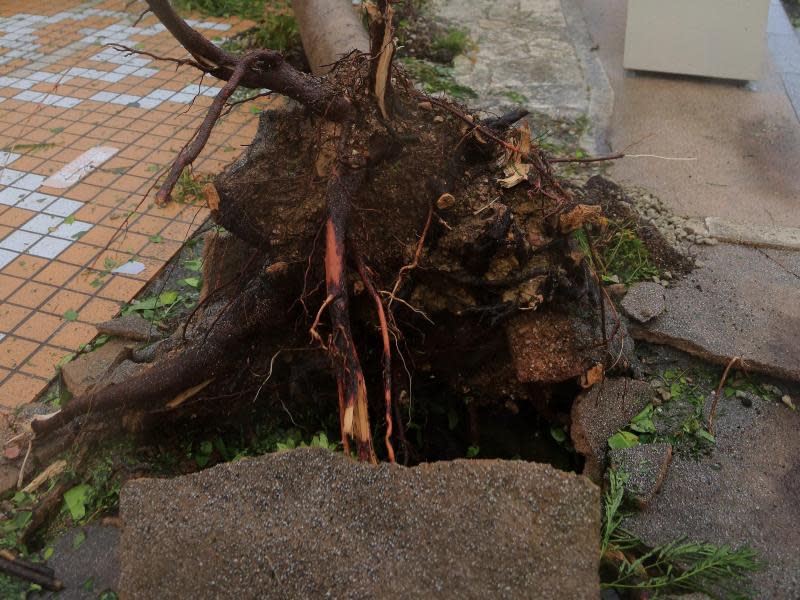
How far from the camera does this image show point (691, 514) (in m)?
2.26

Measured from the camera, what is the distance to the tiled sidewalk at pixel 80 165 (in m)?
3.43

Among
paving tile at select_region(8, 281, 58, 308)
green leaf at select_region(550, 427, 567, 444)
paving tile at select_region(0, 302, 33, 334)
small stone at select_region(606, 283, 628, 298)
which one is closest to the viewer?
green leaf at select_region(550, 427, 567, 444)

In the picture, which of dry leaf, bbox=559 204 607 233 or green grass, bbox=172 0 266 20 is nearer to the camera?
dry leaf, bbox=559 204 607 233

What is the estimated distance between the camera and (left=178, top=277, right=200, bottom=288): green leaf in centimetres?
354

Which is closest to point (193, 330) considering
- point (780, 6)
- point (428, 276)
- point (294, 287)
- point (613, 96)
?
point (294, 287)

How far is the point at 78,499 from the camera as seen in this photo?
8.18 feet

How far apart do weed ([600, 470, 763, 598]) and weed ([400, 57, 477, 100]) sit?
3561 millimetres

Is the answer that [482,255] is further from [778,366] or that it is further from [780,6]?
[780,6]

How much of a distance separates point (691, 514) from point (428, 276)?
1.21m

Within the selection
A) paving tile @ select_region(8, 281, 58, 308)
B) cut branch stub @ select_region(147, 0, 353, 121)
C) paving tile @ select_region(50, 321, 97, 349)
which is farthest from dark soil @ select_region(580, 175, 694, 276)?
paving tile @ select_region(8, 281, 58, 308)

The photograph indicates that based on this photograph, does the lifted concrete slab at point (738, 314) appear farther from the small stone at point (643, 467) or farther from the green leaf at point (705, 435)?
the small stone at point (643, 467)

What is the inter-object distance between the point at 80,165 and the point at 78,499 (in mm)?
2738

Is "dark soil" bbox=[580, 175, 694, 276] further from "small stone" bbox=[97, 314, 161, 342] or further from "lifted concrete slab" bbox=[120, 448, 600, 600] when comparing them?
"small stone" bbox=[97, 314, 161, 342]

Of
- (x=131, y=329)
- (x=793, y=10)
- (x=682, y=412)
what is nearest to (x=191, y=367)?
(x=131, y=329)
